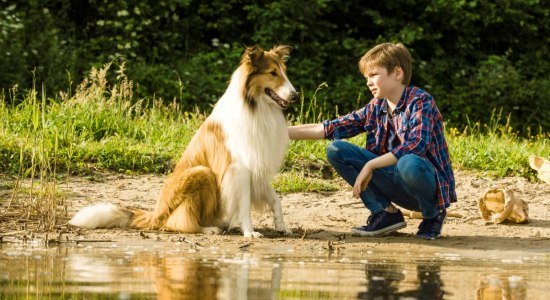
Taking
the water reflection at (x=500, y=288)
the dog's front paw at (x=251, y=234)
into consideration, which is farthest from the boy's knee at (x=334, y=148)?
the water reflection at (x=500, y=288)

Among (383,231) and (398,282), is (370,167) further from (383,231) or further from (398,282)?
(398,282)

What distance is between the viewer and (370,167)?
7.02 m

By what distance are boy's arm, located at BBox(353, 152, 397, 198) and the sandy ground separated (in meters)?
0.40

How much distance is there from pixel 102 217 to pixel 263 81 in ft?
5.07

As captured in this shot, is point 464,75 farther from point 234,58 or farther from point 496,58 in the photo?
point 234,58

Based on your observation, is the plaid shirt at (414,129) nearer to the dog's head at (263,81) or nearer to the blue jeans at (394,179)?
the blue jeans at (394,179)

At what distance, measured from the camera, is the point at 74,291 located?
465cm

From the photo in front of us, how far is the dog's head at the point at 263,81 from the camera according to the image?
24.3 ft

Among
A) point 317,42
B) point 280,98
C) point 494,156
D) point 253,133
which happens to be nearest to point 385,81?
point 280,98

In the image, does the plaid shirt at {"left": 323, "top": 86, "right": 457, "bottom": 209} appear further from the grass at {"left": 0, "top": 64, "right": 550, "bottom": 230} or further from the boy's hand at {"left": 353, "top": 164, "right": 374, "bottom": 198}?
the grass at {"left": 0, "top": 64, "right": 550, "bottom": 230}

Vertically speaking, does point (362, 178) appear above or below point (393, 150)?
below

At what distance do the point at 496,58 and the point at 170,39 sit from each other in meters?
5.70

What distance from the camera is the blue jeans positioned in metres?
7.01

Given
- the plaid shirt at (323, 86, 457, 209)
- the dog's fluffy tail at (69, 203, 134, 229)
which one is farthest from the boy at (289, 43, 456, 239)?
the dog's fluffy tail at (69, 203, 134, 229)
